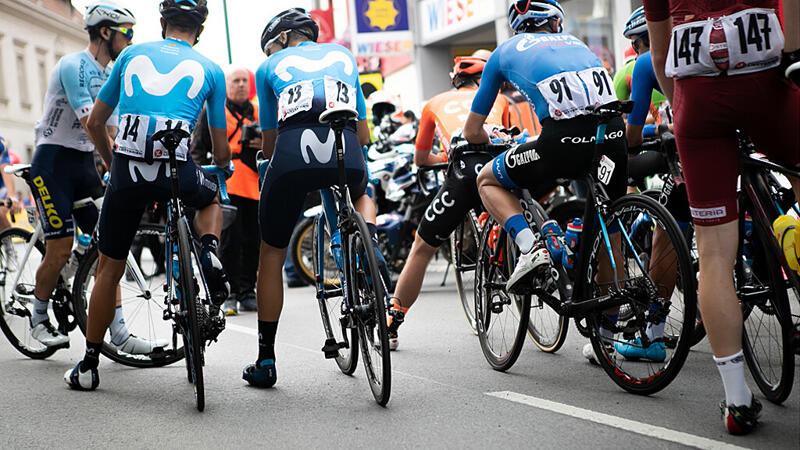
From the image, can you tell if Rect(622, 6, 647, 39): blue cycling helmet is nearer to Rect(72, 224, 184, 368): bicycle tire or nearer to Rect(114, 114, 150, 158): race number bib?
Rect(114, 114, 150, 158): race number bib

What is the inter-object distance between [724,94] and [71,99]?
4046mm

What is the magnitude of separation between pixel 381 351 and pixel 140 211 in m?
1.65

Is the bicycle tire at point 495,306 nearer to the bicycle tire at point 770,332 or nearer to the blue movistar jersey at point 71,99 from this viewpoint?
the bicycle tire at point 770,332

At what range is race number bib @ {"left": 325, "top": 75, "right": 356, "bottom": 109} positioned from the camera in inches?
182

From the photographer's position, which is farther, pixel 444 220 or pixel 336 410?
pixel 444 220

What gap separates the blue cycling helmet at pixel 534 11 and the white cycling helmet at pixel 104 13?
8.34 ft

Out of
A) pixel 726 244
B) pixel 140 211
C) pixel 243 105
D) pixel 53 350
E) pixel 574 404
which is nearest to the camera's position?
pixel 726 244

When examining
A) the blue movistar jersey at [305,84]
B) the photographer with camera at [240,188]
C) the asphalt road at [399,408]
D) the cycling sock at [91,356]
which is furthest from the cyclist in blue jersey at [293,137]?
the photographer with camera at [240,188]

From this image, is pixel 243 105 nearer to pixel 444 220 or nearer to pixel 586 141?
pixel 444 220

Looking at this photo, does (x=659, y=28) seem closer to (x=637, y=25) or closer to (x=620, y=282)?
(x=620, y=282)

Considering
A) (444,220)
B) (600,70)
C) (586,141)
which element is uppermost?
(600,70)

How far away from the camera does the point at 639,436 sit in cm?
352

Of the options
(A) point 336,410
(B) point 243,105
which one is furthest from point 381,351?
(B) point 243,105

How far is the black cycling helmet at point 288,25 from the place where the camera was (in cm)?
493
